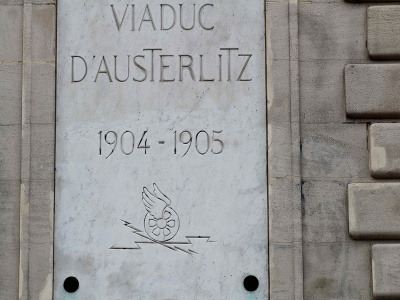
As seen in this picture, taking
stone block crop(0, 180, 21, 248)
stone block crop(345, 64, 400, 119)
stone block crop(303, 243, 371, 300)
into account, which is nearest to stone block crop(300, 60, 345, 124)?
stone block crop(345, 64, 400, 119)

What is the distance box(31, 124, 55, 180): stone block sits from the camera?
1078 centimetres

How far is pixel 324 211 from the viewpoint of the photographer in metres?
10.7

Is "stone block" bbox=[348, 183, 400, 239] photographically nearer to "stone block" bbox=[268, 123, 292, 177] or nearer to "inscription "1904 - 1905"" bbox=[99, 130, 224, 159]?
"stone block" bbox=[268, 123, 292, 177]

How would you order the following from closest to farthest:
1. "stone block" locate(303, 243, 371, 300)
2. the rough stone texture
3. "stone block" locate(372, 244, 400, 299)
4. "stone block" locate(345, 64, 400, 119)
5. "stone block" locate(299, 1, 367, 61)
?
"stone block" locate(372, 244, 400, 299) → "stone block" locate(303, 243, 371, 300) → the rough stone texture → "stone block" locate(345, 64, 400, 119) → "stone block" locate(299, 1, 367, 61)

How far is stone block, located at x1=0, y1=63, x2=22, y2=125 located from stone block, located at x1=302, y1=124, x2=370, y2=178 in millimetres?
3428

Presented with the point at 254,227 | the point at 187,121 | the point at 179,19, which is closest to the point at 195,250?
the point at 254,227

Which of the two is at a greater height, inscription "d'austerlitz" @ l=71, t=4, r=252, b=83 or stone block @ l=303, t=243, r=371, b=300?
inscription "d'austerlitz" @ l=71, t=4, r=252, b=83

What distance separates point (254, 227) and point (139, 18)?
290cm

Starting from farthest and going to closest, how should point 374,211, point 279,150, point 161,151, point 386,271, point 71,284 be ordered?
1. point 161,151
2. point 279,150
3. point 71,284
4. point 374,211
5. point 386,271

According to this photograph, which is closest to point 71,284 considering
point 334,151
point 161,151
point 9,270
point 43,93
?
point 9,270

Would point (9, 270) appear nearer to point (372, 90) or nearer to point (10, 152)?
point (10, 152)

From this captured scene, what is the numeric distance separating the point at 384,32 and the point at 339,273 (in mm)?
2913

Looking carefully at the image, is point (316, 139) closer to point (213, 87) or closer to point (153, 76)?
point (213, 87)

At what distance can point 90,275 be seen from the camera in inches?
421
